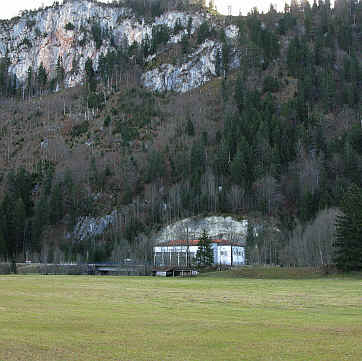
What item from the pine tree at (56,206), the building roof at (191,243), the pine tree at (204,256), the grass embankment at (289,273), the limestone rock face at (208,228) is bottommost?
the grass embankment at (289,273)

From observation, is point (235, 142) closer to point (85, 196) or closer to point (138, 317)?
point (85, 196)

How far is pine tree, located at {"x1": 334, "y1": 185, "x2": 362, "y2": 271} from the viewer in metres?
80.9

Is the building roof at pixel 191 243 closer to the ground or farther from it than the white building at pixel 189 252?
farther from it

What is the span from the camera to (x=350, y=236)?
83.3 meters

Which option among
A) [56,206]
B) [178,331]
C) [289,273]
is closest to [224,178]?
[56,206]

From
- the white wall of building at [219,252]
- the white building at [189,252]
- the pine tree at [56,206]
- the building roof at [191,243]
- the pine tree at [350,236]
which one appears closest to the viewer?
the pine tree at [350,236]

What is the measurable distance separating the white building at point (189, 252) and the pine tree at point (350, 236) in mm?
43758

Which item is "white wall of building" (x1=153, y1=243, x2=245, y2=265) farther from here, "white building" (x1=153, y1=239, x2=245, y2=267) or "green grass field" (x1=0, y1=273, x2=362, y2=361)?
"green grass field" (x1=0, y1=273, x2=362, y2=361)

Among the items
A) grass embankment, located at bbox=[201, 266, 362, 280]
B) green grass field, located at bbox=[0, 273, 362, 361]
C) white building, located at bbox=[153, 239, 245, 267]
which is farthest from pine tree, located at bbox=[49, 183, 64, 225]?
green grass field, located at bbox=[0, 273, 362, 361]

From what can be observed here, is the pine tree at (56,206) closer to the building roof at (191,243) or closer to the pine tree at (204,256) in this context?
the building roof at (191,243)

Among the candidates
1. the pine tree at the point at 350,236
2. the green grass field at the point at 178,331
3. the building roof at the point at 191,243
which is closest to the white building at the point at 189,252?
the building roof at the point at 191,243

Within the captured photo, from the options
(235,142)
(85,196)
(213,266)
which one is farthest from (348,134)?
(85,196)

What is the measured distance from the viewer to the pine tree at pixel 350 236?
80938mm

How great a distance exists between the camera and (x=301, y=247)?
107 meters
